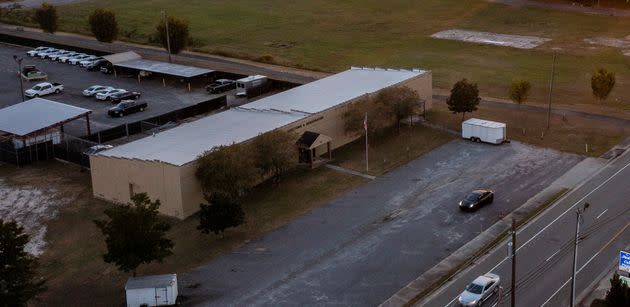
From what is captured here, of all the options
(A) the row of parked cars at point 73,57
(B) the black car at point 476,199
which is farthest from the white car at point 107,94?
(B) the black car at point 476,199

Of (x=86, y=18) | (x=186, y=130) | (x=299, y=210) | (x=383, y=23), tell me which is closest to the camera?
(x=299, y=210)

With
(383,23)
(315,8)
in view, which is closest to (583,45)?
(383,23)

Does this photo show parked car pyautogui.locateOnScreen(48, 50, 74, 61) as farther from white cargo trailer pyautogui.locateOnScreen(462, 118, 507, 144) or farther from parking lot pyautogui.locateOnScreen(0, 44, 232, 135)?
white cargo trailer pyautogui.locateOnScreen(462, 118, 507, 144)

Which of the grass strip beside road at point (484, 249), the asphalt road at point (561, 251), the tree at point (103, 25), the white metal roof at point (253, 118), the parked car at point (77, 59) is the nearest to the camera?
the asphalt road at point (561, 251)

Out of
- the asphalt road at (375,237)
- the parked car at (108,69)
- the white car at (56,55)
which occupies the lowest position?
the asphalt road at (375,237)

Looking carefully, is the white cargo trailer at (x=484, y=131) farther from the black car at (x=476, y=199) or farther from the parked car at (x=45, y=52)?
the parked car at (x=45, y=52)

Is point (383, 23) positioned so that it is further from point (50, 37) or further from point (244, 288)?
point (244, 288)

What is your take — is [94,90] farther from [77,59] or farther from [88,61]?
[77,59]

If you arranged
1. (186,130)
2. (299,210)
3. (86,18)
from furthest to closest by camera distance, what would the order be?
(86,18)
(186,130)
(299,210)
